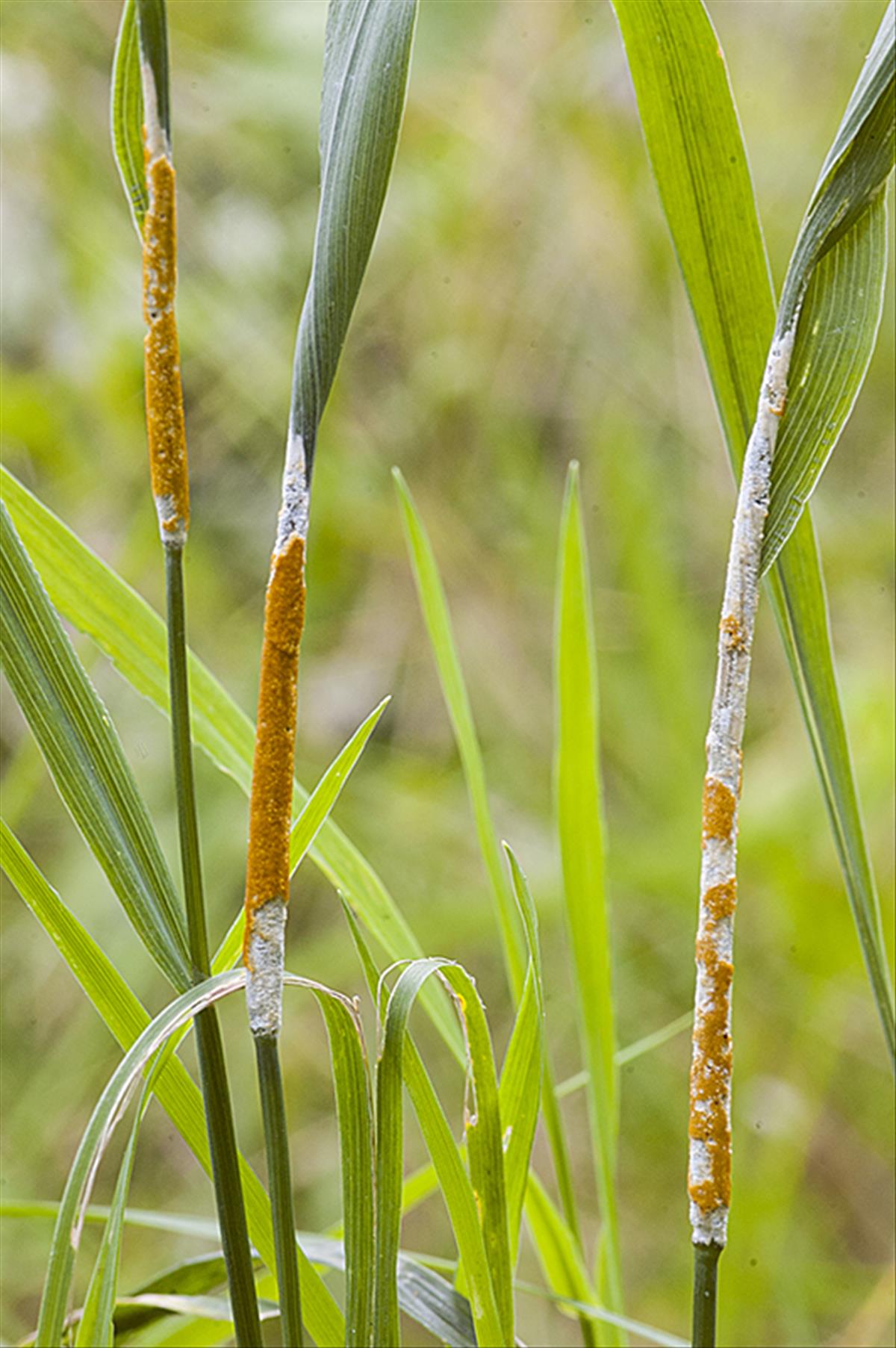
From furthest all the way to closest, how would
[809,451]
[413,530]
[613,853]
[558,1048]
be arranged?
[558,1048]
[613,853]
[413,530]
[809,451]

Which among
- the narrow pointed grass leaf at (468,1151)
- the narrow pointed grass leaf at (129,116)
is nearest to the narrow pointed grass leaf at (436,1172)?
the narrow pointed grass leaf at (468,1151)

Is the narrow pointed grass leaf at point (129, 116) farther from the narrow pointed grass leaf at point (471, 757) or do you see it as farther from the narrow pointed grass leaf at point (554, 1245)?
the narrow pointed grass leaf at point (554, 1245)

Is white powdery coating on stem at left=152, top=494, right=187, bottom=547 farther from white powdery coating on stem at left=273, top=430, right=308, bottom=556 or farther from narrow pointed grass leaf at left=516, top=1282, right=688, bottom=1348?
narrow pointed grass leaf at left=516, top=1282, right=688, bottom=1348

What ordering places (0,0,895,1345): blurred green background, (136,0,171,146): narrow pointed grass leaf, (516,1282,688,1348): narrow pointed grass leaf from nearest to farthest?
(136,0,171,146): narrow pointed grass leaf, (516,1282,688,1348): narrow pointed grass leaf, (0,0,895,1345): blurred green background

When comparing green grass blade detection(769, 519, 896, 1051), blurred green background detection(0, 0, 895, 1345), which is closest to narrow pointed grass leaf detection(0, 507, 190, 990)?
green grass blade detection(769, 519, 896, 1051)

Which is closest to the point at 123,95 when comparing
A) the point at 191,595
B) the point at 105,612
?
the point at 105,612

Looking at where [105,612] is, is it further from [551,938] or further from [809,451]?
[551,938]

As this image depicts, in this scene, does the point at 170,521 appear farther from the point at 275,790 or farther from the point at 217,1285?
the point at 217,1285
